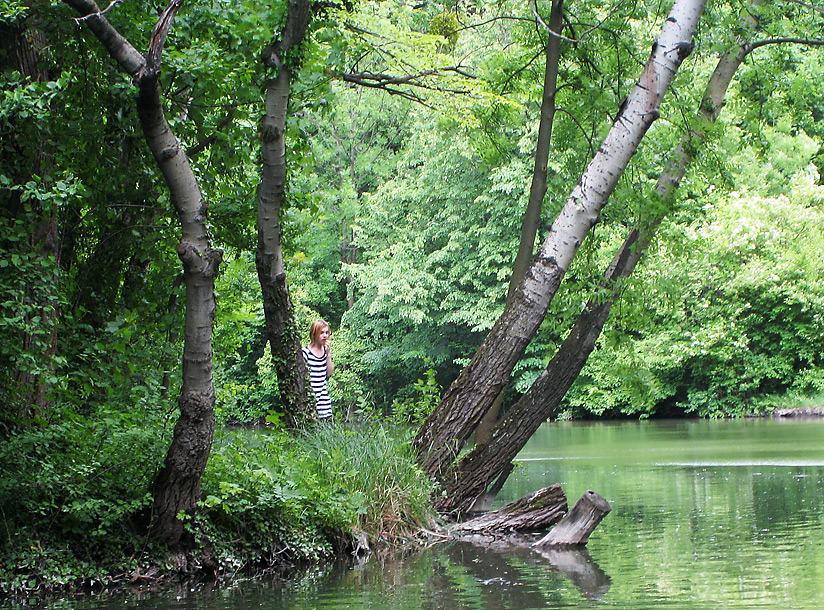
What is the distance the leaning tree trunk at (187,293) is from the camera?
592cm

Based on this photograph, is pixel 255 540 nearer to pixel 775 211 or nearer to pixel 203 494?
pixel 203 494

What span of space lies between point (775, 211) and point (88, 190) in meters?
27.7

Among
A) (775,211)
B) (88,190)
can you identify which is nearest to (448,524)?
(88,190)

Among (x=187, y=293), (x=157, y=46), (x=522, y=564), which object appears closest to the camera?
(x=157, y=46)

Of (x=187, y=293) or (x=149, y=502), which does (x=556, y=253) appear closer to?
(x=187, y=293)

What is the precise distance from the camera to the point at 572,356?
9.77 meters

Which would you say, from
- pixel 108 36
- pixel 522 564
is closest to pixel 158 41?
pixel 108 36

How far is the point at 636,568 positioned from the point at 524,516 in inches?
91.1

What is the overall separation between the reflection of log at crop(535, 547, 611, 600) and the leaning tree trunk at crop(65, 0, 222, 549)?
2.56 meters

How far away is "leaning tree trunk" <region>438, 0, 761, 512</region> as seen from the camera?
9.23 meters

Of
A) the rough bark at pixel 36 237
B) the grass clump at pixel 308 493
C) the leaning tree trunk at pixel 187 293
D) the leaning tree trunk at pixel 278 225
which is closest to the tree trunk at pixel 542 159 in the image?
the leaning tree trunk at pixel 278 225

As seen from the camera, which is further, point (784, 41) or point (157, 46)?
point (784, 41)

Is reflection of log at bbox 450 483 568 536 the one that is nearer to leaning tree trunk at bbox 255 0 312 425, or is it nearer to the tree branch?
leaning tree trunk at bbox 255 0 312 425

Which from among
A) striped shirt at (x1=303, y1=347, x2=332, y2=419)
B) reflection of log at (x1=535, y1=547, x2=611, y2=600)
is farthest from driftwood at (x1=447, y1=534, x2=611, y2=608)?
striped shirt at (x1=303, y1=347, x2=332, y2=419)
